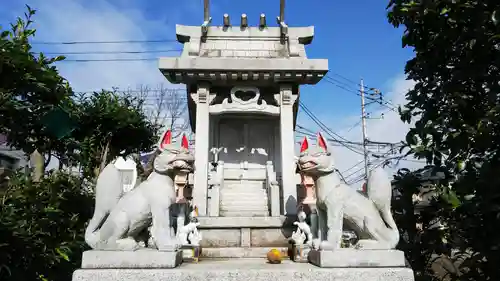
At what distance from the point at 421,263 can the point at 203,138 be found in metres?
3.90

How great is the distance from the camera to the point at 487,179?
11.1 ft

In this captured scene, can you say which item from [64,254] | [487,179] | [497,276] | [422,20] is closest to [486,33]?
[422,20]

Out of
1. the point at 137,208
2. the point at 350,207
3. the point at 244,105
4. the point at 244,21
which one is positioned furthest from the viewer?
the point at 244,21

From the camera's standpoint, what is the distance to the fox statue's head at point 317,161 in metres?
3.78

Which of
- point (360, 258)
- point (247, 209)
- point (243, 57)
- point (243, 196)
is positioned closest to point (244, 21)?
point (243, 57)

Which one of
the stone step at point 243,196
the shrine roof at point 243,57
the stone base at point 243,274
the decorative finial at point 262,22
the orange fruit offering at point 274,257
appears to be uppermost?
the decorative finial at point 262,22

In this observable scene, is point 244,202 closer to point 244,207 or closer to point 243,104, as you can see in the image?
point 244,207

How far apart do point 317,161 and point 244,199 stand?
3.01m

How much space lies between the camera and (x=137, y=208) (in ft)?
11.6

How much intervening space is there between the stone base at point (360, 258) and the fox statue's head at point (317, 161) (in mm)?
806

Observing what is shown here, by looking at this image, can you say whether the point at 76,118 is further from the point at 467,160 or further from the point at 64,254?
the point at 467,160

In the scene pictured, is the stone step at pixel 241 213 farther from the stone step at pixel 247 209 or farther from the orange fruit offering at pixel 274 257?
the orange fruit offering at pixel 274 257

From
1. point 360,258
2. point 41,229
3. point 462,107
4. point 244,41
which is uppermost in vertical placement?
point 244,41

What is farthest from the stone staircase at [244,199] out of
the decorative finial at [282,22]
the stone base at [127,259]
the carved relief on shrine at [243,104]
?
the decorative finial at [282,22]
